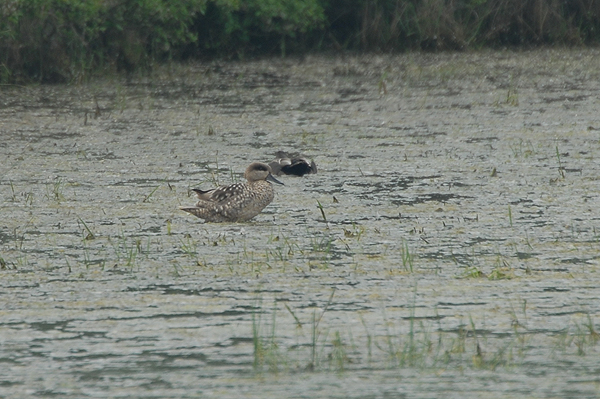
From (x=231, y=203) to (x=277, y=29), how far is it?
A: 7992mm

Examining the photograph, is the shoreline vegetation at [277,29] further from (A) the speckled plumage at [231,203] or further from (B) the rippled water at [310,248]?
(A) the speckled plumage at [231,203]

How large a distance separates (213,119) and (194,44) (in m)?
4.17

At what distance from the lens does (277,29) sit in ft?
47.6

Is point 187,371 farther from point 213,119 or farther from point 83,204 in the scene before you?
point 213,119

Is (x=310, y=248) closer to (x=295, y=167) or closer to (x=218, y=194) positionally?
(x=218, y=194)

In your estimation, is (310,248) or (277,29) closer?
(310,248)

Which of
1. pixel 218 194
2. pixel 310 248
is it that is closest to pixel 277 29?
pixel 218 194

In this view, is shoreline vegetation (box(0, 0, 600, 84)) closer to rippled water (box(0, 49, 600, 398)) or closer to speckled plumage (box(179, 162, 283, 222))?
rippled water (box(0, 49, 600, 398))

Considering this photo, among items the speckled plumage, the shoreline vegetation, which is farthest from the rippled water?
the shoreline vegetation

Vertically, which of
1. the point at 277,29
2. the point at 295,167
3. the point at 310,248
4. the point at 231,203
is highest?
the point at 277,29

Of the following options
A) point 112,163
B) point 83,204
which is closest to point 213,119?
point 112,163

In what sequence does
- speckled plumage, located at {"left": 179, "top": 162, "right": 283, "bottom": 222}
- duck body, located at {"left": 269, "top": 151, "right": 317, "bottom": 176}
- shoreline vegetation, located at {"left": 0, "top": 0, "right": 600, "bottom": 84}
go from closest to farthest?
speckled plumage, located at {"left": 179, "top": 162, "right": 283, "bottom": 222}
duck body, located at {"left": 269, "top": 151, "right": 317, "bottom": 176}
shoreline vegetation, located at {"left": 0, "top": 0, "right": 600, "bottom": 84}

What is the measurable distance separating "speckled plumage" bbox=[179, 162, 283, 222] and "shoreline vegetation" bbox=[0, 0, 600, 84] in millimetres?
6057

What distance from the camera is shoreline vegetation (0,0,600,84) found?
1266cm
